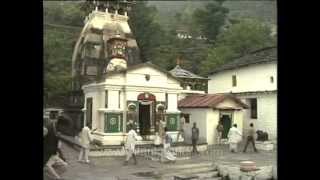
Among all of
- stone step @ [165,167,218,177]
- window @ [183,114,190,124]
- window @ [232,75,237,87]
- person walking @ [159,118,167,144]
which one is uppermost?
window @ [232,75,237,87]

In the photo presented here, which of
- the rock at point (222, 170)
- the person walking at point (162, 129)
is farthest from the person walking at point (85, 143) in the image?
the rock at point (222, 170)

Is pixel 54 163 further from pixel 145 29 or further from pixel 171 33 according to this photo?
pixel 171 33

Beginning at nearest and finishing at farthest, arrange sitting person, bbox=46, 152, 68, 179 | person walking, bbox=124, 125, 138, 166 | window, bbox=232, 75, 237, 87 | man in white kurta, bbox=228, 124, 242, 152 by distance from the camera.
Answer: sitting person, bbox=46, 152, 68, 179 < person walking, bbox=124, 125, 138, 166 < man in white kurta, bbox=228, 124, 242, 152 < window, bbox=232, 75, 237, 87

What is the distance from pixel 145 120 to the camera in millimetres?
3152

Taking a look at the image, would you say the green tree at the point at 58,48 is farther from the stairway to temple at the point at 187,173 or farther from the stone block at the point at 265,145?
the stone block at the point at 265,145

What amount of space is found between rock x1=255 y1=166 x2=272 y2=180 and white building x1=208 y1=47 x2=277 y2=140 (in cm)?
22

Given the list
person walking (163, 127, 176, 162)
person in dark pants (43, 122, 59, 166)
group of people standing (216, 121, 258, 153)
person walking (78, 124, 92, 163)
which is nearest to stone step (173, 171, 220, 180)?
Result: person walking (163, 127, 176, 162)

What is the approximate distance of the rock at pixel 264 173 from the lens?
3100mm

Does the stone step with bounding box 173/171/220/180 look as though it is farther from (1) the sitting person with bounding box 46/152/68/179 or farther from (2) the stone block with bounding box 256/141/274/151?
(1) the sitting person with bounding box 46/152/68/179

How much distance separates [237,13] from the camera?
11.1 ft

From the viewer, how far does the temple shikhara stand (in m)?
3.09
